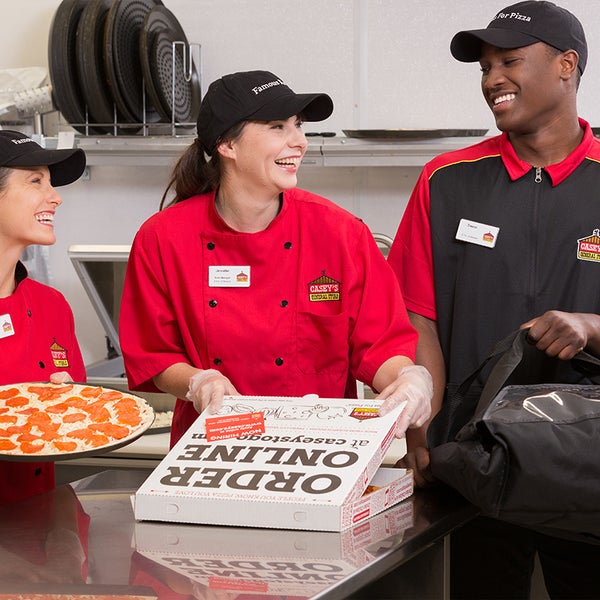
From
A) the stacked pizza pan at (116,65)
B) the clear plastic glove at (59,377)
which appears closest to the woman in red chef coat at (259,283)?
the clear plastic glove at (59,377)

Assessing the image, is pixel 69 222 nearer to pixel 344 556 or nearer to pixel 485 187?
pixel 485 187

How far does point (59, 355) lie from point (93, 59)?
1.32 m

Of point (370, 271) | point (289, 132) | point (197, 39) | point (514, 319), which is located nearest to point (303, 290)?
point (370, 271)

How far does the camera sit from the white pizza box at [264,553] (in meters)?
1.24

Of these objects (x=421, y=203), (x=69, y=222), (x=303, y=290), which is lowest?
(x=69, y=222)

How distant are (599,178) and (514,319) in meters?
0.36

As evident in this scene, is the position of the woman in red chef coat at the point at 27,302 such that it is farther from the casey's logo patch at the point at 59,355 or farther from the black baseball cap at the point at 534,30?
the black baseball cap at the point at 534,30

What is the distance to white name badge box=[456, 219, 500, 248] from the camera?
2080mm

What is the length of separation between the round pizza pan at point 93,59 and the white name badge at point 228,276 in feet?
4.69

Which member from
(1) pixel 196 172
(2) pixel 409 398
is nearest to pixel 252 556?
(2) pixel 409 398

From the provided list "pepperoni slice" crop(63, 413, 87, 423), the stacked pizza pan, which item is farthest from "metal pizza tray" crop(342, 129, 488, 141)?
"pepperoni slice" crop(63, 413, 87, 423)

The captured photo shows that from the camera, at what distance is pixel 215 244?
2.04 metres

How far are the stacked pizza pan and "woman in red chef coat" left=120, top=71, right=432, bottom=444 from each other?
1166mm

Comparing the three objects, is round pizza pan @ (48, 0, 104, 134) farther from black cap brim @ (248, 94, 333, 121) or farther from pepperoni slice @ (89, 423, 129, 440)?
pepperoni slice @ (89, 423, 129, 440)
